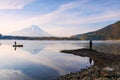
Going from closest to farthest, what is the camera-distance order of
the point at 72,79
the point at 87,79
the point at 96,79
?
the point at 96,79, the point at 87,79, the point at 72,79

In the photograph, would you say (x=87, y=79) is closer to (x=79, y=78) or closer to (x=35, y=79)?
(x=79, y=78)

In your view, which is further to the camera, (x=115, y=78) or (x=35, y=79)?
(x=35, y=79)

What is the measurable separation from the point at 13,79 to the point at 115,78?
12.5 m

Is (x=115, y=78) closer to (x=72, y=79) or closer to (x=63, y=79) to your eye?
(x=72, y=79)

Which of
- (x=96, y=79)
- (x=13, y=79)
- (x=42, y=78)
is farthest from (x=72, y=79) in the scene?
(x=13, y=79)

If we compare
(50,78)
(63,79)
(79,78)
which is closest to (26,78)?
(50,78)

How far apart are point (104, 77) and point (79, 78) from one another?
3258 mm

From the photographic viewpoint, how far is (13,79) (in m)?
25.5

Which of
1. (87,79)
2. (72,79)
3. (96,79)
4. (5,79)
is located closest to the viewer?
(96,79)

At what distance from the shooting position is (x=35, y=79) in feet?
85.2

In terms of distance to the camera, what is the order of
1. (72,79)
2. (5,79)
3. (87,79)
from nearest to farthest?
(87,79) < (72,79) < (5,79)

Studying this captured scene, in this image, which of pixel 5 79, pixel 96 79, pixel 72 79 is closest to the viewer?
pixel 96 79

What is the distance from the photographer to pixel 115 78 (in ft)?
65.6

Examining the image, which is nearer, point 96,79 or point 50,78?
point 96,79
